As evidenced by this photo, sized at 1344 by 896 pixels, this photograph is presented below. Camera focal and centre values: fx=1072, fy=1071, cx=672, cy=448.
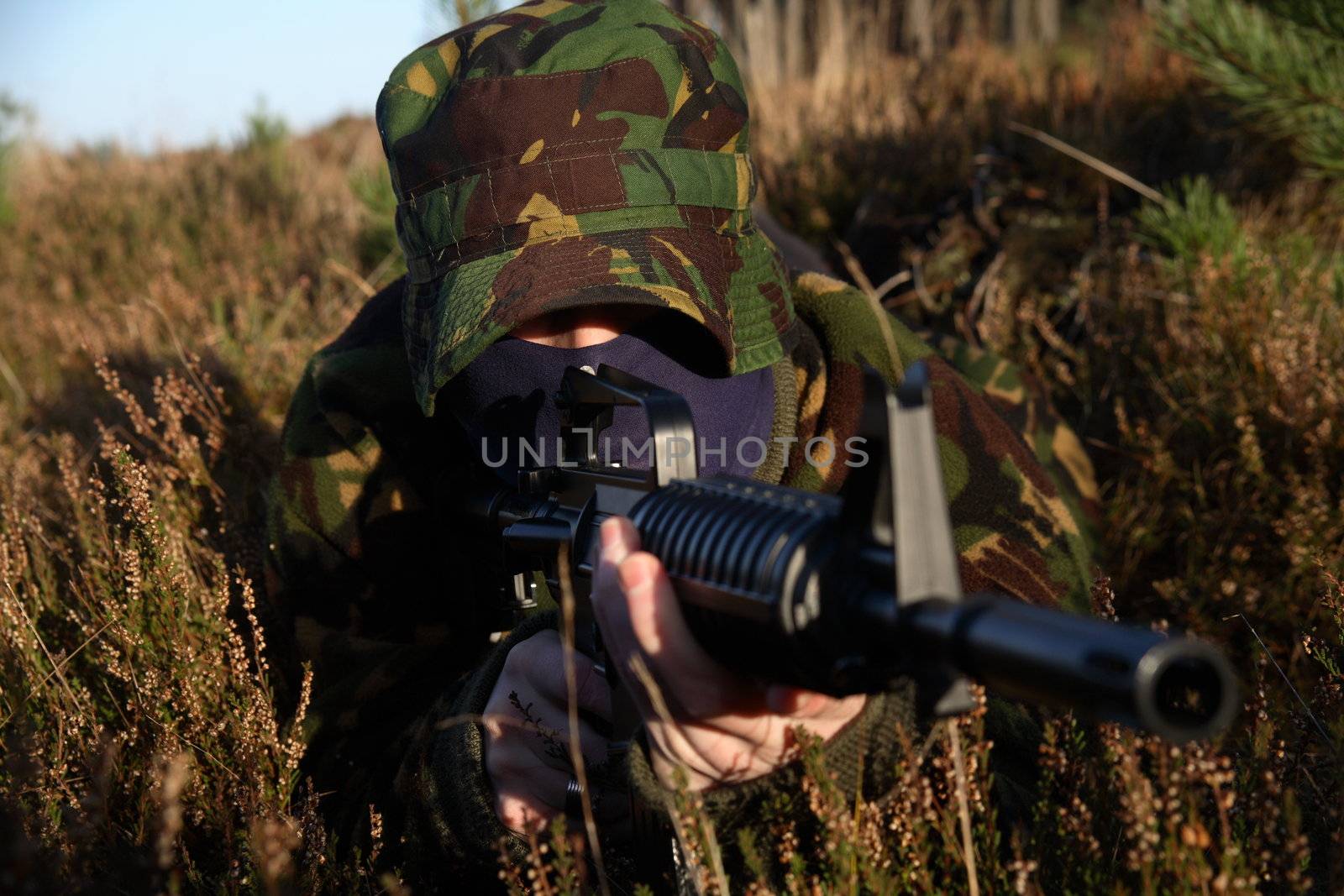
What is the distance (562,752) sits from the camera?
2.01 meters

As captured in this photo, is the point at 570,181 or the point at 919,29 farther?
the point at 919,29

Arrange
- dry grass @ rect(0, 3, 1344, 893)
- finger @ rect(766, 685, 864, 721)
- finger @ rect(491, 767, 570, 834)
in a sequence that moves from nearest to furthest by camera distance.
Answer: finger @ rect(766, 685, 864, 721) → dry grass @ rect(0, 3, 1344, 893) → finger @ rect(491, 767, 570, 834)

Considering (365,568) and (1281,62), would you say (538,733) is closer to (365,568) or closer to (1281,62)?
(365,568)

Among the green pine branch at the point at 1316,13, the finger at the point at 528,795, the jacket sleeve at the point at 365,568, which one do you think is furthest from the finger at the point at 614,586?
the green pine branch at the point at 1316,13

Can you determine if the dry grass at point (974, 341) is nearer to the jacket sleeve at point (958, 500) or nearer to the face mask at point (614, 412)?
the jacket sleeve at point (958, 500)

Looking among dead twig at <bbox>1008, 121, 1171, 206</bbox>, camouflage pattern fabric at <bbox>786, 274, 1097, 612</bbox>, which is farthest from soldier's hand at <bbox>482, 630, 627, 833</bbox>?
dead twig at <bbox>1008, 121, 1171, 206</bbox>

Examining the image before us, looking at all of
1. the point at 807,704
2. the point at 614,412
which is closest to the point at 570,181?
the point at 614,412

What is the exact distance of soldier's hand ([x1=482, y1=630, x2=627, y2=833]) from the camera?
6.56 feet

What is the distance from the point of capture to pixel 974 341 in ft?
14.2

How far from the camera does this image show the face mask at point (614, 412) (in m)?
2.17

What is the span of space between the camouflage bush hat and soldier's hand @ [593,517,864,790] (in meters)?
0.69

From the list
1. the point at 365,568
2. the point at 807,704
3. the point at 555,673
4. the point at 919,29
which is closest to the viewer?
the point at 807,704

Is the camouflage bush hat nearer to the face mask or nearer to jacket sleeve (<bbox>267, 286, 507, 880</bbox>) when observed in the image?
the face mask

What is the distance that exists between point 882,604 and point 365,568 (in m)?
1.85
